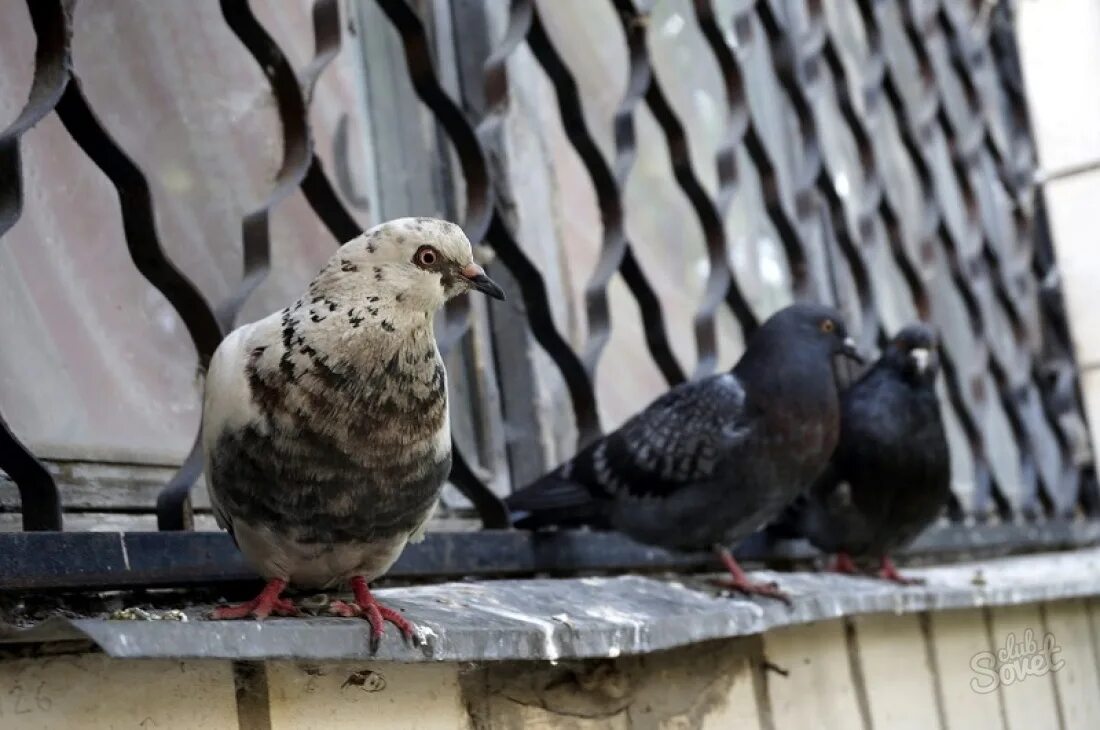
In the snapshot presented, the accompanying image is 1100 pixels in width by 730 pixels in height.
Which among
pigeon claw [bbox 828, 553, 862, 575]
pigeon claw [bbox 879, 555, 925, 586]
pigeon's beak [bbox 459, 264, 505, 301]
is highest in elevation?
pigeon's beak [bbox 459, 264, 505, 301]

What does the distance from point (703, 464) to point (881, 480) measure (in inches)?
23.9

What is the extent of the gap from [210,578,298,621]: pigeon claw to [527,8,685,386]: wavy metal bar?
0.93 meters

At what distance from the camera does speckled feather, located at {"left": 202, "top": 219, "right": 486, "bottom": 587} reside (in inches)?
50.4

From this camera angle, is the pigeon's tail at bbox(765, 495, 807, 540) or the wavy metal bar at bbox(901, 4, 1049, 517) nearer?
the pigeon's tail at bbox(765, 495, 807, 540)

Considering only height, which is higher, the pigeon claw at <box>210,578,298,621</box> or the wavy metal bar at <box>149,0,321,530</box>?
the wavy metal bar at <box>149,0,321,530</box>

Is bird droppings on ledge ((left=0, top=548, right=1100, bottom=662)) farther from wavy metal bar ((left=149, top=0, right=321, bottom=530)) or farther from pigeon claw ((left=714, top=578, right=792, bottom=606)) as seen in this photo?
wavy metal bar ((left=149, top=0, right=321, bottom=530))

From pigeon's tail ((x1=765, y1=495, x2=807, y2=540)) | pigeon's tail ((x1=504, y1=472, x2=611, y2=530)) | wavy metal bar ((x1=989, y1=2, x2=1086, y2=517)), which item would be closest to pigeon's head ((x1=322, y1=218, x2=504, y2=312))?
pigeon's tail ((x1=504, y1=472, x2=611, y2=530))

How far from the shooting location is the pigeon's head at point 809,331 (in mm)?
2326

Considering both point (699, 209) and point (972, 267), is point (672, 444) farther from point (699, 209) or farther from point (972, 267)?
point (972, 267)

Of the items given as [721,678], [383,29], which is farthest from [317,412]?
[383,29]

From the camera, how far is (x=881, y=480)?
2598 millimetres

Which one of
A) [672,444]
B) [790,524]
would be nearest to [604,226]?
[672,444]

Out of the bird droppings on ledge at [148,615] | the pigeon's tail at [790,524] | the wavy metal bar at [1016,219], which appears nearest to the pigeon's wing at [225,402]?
the bird droppings on ledge at [148,615]

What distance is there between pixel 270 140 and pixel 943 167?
2770 mm
